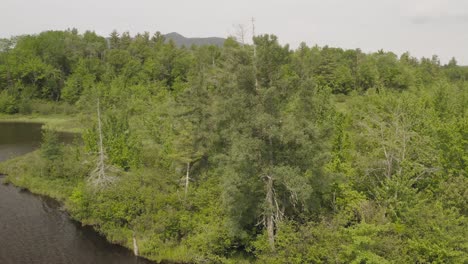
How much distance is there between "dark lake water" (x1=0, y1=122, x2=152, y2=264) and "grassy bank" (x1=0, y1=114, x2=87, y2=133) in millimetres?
31632

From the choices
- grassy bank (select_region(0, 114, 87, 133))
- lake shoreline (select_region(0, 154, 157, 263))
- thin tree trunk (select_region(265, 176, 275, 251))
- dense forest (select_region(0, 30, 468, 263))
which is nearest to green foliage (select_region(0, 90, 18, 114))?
grassy bank (select_region(0, 114, 87, 133))

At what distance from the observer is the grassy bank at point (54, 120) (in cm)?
Result: 6800

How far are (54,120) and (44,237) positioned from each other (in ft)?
178

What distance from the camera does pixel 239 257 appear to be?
24391mm

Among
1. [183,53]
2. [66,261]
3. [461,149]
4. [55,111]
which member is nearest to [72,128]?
[55,111]

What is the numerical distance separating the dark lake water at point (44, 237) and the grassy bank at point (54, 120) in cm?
3163

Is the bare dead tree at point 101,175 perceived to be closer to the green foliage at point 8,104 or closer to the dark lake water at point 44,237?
the dark lake water at point 44,237

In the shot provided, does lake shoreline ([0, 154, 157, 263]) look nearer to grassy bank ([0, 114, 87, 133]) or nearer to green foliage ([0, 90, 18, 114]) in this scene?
grassy bank ([0, 114, 87, 133])

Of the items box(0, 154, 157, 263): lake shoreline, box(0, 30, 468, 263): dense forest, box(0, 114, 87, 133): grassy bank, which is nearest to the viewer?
box(0, 30, 468, 263): dense forest

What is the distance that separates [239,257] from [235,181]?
6.03 m

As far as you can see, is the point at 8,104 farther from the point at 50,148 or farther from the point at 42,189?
the point at 42,189

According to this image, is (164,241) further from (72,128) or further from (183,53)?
(183,53)

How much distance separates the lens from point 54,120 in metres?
75.9

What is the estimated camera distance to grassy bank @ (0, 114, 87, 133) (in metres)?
68.0
